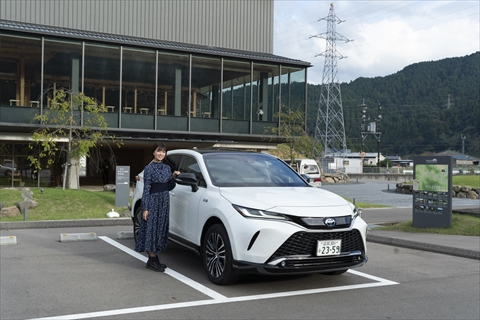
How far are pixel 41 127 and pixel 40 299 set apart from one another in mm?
19664

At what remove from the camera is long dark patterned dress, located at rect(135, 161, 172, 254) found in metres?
7.30

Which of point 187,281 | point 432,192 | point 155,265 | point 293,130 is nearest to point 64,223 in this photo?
point 155,265

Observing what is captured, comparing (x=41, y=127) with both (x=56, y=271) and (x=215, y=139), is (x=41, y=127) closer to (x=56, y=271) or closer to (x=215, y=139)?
(x=215, y=139)

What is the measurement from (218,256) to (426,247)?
5.29 m

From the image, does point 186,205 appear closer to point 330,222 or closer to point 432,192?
point 330,222

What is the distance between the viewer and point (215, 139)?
30.5m

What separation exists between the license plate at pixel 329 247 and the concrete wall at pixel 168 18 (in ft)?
95.9

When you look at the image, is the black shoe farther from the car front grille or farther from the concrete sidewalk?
the concrete sidewalk

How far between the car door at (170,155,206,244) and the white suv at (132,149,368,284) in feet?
0.05

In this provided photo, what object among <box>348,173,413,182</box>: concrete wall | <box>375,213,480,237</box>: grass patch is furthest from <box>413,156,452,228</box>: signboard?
<box>348,173,413,182</box>: concrete wall

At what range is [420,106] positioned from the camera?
120375 millimetres

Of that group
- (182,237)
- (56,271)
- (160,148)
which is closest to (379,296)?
(182,237)

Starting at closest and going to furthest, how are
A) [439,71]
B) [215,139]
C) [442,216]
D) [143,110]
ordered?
[442,216] → [143,110] → [215,139] → [439,71]

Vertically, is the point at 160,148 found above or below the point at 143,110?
below
